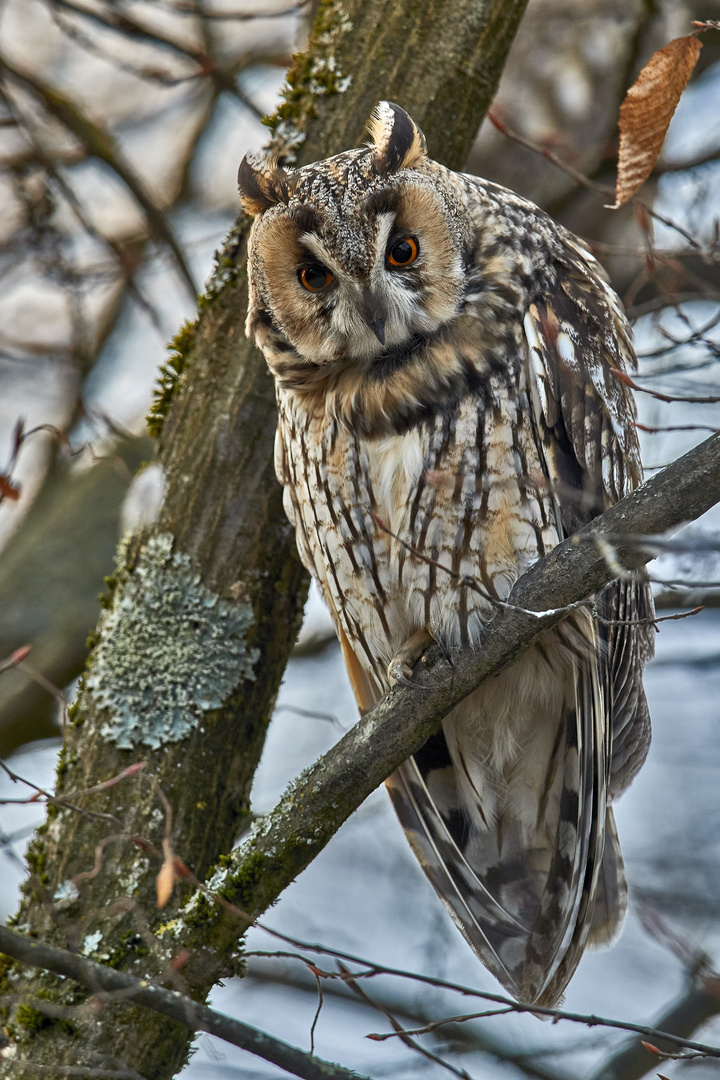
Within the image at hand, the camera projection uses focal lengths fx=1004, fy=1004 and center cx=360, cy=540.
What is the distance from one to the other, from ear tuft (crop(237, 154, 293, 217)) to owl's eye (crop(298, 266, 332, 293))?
0.16 m

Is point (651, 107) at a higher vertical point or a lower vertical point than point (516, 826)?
higher

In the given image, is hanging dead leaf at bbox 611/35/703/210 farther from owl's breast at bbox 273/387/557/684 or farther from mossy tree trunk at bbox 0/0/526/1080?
mossy tree trunk at bbox 0/0/526/1080

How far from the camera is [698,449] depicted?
156 cm

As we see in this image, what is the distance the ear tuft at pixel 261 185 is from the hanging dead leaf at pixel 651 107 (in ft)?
2.40

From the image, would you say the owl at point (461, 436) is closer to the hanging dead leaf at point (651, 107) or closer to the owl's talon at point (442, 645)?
the owl's talon at point (442, 645)

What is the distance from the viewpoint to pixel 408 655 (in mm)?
2270

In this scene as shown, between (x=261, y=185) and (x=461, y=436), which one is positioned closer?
(x=461, y=436)

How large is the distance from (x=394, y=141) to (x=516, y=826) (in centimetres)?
172

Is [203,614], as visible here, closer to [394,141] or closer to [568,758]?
[568,758]

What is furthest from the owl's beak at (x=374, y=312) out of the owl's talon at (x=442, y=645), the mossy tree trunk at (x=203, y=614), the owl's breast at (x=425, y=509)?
the owl's talon at (x=442, y=645)

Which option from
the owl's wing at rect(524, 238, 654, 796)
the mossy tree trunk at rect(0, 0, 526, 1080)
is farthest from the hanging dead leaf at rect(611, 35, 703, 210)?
the mossy tree trunk at rect(0, 0, 526, 1080)

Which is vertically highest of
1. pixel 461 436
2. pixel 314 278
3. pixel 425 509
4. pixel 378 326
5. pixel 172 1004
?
pixel 314 278

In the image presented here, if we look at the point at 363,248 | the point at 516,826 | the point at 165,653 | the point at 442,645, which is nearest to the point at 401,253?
the point at 363,248

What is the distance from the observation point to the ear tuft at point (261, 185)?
2232mm
